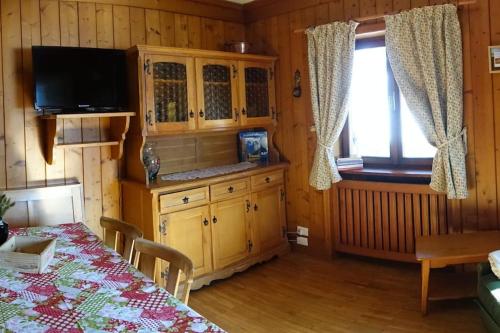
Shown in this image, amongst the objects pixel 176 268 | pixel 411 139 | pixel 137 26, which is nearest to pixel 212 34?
pixel 137 26

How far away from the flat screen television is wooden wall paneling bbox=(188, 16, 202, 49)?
85 centimetres

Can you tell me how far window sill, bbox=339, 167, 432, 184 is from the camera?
3.48 m

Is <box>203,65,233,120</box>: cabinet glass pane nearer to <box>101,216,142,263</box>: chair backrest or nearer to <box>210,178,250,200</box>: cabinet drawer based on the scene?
<box>210,178,250,200</box>: cabinet drawer

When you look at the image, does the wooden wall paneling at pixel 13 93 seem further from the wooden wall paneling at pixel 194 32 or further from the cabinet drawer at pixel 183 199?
the wooden wall paneling at pixel 194 32

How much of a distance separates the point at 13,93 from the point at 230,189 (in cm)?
172

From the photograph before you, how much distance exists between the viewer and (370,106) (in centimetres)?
390

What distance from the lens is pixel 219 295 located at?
10.9 feet

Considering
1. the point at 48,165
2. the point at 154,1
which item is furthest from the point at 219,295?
the point at 154,1

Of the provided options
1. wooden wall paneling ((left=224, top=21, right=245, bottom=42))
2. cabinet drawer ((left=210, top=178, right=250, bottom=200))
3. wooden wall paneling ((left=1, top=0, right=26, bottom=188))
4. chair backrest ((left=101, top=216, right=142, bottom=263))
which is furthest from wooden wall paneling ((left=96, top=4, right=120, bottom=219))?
wooden wall paneling ((left=224, top=21, right=245, bottom=42))

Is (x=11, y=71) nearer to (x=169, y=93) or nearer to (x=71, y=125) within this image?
(x=71, y=125)

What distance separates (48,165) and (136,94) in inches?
31.6

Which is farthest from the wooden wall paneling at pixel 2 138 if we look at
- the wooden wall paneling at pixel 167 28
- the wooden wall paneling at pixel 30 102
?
the wooden wall paneling at pixel 167 28

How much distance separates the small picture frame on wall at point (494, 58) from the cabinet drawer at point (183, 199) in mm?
2243

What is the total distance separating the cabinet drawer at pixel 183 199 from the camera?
320cm
